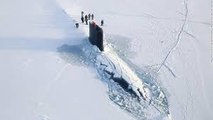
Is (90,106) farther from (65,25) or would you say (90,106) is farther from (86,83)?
(65,25)

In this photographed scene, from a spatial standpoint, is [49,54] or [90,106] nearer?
[90,106]

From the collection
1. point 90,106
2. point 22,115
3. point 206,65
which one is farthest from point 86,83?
point 206,65

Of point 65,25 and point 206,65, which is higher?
point 65,25

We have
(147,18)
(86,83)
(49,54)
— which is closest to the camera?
(86,83)

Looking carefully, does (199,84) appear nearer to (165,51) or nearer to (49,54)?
(165,51)

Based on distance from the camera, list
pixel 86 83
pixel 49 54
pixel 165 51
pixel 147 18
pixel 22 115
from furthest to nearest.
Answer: pixel 147 18, pixel 165 51, pixel 49 54, pixel 86 83, pixel 22 115

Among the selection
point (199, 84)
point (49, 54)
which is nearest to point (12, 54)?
point (49, 54)
